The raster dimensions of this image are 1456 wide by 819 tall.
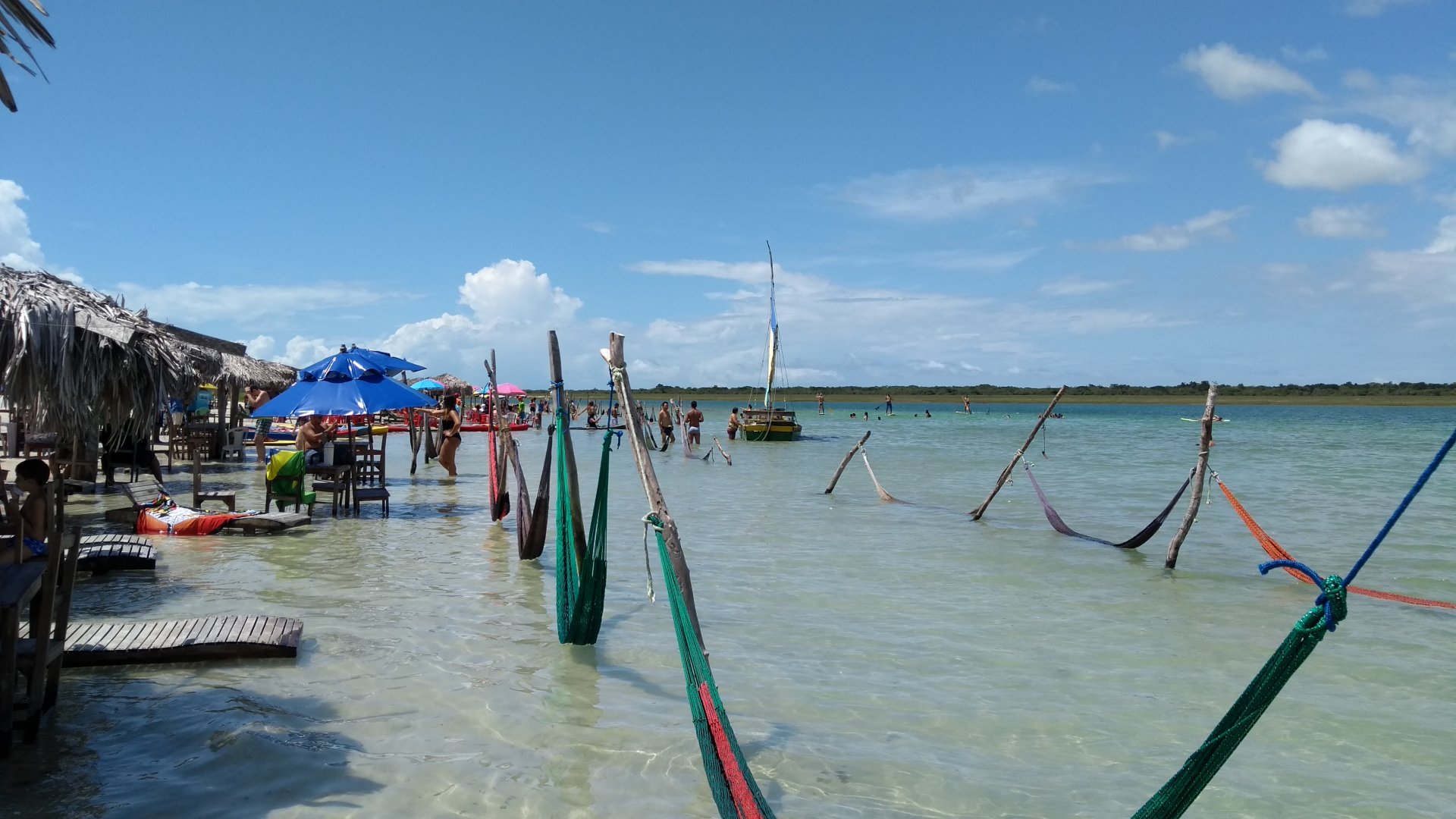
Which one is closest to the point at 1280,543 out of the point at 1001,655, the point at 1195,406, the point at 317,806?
the point at 1001,655

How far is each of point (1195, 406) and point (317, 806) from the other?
127038 mm

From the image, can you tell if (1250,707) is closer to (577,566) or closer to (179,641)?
(577,566)

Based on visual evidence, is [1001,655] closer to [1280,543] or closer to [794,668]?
[794,668]

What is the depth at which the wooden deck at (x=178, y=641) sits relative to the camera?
16.4 feet

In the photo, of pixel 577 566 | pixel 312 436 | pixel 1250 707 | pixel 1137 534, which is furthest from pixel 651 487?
pixel 312 436

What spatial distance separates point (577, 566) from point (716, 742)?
2759 mm

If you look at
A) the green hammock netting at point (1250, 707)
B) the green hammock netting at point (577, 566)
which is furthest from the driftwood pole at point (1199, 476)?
the green hammock netting at point (1250, 707)

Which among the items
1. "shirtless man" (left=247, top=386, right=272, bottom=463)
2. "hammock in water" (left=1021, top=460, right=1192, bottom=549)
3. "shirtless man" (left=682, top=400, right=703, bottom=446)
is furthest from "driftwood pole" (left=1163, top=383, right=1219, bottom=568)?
"shirtless man" (left=682, top=400, right=703, bottom=446)

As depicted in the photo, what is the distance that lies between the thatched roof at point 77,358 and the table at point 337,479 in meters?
4.10

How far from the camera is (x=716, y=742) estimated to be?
3.27m

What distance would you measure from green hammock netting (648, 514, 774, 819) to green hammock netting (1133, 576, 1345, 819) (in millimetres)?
1205

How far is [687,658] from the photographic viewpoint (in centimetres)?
359

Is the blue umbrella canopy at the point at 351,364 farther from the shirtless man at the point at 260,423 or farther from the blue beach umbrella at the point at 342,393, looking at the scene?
the shirtless man at the point at 260,423

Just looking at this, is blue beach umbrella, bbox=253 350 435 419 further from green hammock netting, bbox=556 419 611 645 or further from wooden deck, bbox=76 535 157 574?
green hammock netting, bbox=556 419 611 645
